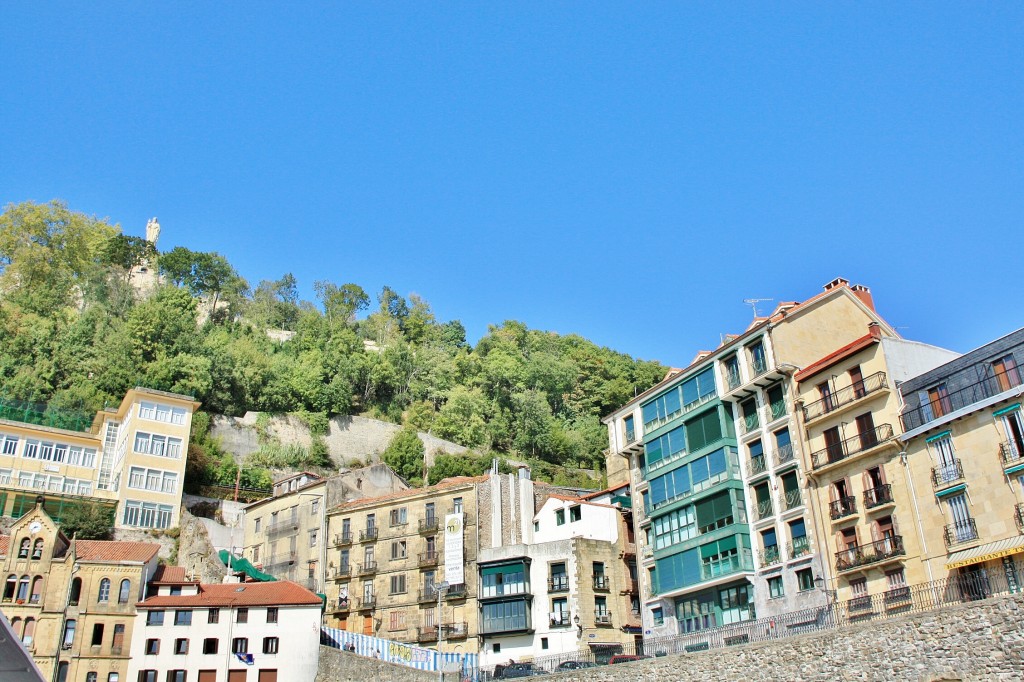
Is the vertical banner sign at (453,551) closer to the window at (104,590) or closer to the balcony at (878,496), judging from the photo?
the window at (104,590)

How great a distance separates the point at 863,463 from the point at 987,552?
20.6ft

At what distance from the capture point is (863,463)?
34.9 meters

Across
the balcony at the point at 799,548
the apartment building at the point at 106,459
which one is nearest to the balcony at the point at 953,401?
the balcony at the point at 799,548

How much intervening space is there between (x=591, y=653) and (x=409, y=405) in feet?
169

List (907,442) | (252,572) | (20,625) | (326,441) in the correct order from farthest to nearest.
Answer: (326,441) < (252,572) < (20,625) < (907,442)

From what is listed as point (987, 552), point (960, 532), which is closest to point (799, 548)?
point (960, 532)

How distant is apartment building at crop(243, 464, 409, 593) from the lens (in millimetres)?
54219

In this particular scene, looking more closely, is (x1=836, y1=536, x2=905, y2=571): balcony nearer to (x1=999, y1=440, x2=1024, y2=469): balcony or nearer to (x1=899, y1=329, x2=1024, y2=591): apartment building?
(x1=899, y1=329, x2=1024, y2=591): apartment building

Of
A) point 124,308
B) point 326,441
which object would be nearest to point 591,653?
point 326,441

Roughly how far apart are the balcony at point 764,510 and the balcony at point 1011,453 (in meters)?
10.3

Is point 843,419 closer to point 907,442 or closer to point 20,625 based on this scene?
point 907,442

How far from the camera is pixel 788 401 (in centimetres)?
3878

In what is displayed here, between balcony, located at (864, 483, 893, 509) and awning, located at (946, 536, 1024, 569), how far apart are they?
327 cm

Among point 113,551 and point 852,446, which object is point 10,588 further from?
point 852,446
